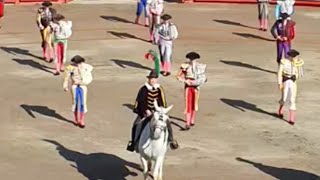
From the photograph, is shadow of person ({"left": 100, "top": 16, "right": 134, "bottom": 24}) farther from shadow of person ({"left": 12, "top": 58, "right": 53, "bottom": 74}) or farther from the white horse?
the white horse

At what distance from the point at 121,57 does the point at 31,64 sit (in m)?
2.62

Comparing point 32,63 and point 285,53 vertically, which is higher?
point 285,53

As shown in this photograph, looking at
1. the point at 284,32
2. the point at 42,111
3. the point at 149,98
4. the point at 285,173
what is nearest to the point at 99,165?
the point at 149,98

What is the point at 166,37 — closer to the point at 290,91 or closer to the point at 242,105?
the point at 242,105

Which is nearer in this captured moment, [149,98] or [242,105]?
[149,98]

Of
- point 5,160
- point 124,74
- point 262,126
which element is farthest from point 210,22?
point 5,160

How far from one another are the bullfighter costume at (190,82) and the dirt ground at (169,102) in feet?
1.50

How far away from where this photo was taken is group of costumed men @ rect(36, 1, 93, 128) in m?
18.2

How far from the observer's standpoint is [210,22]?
30375mm

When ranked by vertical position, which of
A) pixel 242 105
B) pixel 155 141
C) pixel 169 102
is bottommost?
pixel 242 105

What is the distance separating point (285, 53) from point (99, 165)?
802cm

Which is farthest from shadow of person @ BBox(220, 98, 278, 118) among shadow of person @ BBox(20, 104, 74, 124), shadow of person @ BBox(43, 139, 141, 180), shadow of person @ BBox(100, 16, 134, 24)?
shadow of person @ BBox(100, 16, 134, 24)

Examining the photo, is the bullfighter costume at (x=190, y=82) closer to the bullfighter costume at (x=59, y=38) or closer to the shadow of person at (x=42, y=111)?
the shadow of person at (x=42, y=111)

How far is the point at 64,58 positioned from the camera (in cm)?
2294
